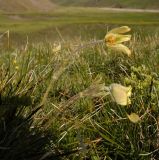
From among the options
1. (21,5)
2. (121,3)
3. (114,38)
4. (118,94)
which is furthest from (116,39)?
(121,3)

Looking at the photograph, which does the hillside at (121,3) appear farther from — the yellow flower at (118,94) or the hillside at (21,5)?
the yellow flower at (118,94)

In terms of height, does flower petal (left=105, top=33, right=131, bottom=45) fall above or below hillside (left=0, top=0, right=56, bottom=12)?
above

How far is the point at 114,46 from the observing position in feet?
6.57

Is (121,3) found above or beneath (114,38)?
beneath

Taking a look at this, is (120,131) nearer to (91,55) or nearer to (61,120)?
(61,120)

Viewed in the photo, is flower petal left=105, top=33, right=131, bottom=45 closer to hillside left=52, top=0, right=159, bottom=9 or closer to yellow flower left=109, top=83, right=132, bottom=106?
yellow flower left=109, top=83, right=132, bottom=106

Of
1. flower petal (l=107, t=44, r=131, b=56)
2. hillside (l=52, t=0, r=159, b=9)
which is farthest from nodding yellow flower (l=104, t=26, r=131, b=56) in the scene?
hillside (l=52, t=0, r=159, b=9)

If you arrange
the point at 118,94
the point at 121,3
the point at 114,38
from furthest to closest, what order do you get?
the point at 121,3 → the point at 114,38 → the point at 118,94

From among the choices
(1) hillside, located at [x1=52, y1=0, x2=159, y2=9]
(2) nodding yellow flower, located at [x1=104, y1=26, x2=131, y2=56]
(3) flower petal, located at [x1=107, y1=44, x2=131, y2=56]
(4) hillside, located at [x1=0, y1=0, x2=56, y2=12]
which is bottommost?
(1) hillside, located at [x1=52, y1=0, x2=159, y2=9]

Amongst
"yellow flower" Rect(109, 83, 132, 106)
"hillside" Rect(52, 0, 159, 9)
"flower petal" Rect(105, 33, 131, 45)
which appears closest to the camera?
"yellow flower" Rect(109, 83, 132, 106)

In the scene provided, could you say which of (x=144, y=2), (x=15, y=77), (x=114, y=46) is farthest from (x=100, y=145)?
(x=144, y=2)

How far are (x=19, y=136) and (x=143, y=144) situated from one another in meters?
0.80

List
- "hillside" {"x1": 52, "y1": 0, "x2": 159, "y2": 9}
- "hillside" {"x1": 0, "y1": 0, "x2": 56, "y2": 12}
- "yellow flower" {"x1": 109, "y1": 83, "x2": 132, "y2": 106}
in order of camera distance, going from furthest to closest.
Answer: "hillside" {"x1": 52, "y1": 0, "x2": 159, "y2": 9} → "hillside" {"x1": 0, "y1": 0, "x2": 56, "y2": 12} → "yellow flower" {"x1": 109, "y1": 83, "x2": 132, "y2": 106}

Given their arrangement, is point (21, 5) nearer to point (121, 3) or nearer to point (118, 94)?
point (121, 3)
